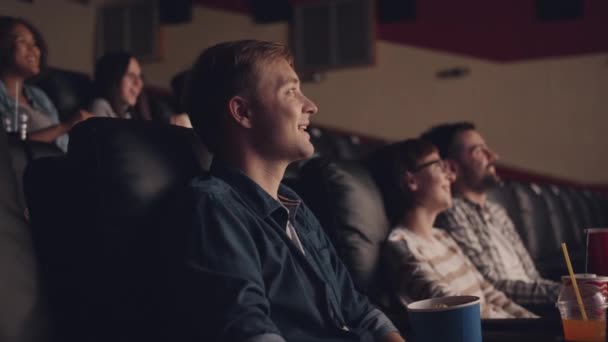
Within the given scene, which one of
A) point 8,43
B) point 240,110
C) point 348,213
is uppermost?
point 8,43

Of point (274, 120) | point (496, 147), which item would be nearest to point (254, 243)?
point (274, 120)

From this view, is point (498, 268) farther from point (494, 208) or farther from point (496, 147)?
point (496, 147)

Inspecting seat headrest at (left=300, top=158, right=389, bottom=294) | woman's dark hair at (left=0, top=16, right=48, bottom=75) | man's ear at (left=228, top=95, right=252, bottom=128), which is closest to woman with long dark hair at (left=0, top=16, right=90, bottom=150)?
woman's dark hair at (left=0, top=16, right=48, bottom=75)

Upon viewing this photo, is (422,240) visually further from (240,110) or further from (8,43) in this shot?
(8,43)

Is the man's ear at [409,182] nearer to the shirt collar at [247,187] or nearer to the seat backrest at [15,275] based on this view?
the shirt collar at [247,187]

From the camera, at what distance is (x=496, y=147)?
561 cm

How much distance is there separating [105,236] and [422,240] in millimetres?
1049

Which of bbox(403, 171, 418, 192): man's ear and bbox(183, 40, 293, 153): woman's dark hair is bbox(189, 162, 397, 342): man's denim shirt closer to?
bbox(183, 40, 293, 153): woman's dark hair

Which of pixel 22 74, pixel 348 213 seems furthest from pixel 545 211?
pixel 22 74

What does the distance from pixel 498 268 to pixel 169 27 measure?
191 inches

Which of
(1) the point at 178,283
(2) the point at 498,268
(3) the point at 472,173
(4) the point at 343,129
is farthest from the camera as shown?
(4) the point at 343,129

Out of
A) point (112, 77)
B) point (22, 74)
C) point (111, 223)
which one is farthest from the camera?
point (112, 77)

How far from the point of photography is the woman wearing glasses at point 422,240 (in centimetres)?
177

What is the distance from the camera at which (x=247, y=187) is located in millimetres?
1277
